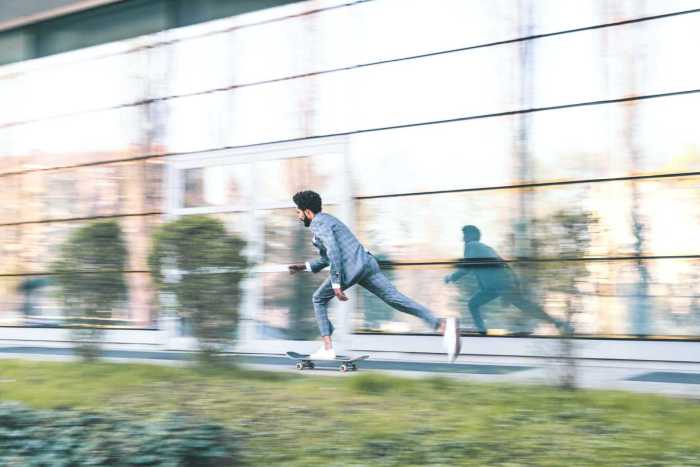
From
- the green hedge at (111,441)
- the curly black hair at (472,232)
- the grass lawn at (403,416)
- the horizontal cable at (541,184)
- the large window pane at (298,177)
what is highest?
the large window pane at (298,177)

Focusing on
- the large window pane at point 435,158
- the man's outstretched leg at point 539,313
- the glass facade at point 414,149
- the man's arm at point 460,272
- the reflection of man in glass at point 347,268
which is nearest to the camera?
the man's outstretched leg at point 539,313

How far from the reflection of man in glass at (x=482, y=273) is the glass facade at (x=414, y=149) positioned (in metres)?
0.10

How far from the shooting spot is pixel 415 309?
949cm

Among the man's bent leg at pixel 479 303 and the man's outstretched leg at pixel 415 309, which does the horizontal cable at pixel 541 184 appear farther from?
the man's outstretched leg at pixel 415 309

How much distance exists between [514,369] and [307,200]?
2.68 meters

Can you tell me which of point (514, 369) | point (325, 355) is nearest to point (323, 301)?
point (325, 355)

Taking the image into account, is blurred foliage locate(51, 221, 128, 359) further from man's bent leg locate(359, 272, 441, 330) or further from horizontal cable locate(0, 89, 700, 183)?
horizontal cable locate(0, 89, 700, 183)

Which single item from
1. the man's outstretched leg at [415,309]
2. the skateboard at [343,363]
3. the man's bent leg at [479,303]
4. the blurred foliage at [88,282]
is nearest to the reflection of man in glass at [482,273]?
the man's bent leg at [479,303]

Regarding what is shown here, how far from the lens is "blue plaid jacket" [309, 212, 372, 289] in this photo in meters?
9.51

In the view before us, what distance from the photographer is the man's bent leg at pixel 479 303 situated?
1120cm

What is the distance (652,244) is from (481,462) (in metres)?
5.23

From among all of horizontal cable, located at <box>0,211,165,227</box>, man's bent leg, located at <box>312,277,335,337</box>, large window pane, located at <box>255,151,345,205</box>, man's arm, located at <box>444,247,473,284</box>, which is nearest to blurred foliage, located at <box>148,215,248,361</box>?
man's bent leg, located at <box>312,277,335,337</box>

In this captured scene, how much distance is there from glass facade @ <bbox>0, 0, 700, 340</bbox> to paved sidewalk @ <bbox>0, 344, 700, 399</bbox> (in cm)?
36

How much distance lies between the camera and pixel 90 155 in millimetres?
15656
